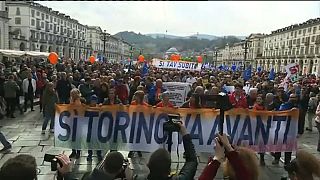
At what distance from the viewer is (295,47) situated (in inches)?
3738

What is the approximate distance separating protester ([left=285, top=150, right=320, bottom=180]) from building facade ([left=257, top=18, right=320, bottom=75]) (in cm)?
6845

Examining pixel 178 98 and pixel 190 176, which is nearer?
pixel 190 176

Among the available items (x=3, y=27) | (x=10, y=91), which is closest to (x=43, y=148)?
(x=10, y=91)

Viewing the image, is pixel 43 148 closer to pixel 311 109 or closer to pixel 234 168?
pixel 234 168

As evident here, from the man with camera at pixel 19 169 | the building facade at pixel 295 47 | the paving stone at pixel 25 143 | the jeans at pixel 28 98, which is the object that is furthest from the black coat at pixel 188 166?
the building facade at pixel 295 47

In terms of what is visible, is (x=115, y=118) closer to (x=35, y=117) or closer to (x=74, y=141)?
(x=74, y=141)

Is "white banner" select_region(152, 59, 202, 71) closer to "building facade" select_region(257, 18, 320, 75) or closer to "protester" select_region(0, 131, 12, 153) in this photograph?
"protester" select_region(0, 131, 12, 153)

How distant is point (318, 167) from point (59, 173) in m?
2.13

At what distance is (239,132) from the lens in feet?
22.6

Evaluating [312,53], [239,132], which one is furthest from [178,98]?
[312,53]

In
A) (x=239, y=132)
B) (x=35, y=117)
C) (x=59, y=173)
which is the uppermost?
(x=59, y=173)

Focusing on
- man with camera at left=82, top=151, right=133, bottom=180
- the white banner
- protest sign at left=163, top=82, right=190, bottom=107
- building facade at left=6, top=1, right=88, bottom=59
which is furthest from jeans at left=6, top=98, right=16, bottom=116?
building facade at left=6, top=1, right=88, bottom=59

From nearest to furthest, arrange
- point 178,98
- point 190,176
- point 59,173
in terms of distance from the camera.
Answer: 1. point 59,173
2. point 190,176
3. point 178,98

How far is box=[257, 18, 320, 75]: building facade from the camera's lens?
7962 cm
